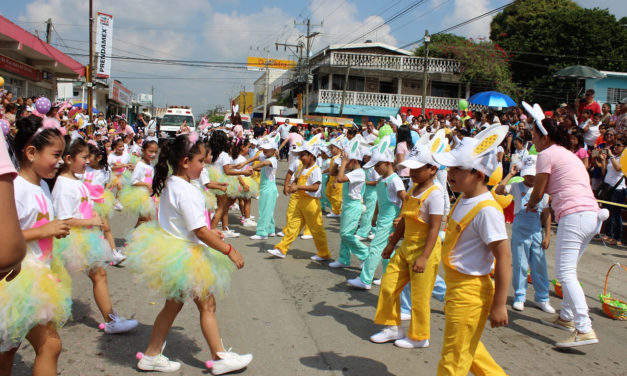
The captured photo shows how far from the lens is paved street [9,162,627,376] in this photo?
4039 mm

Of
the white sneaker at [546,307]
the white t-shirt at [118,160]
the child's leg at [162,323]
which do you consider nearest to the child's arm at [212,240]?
the child's leg at [162,323]

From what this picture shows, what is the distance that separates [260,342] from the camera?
14.6ft

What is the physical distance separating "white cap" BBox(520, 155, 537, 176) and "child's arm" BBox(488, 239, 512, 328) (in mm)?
3284

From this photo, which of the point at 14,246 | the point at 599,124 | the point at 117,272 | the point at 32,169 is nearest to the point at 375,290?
the point at 117,272

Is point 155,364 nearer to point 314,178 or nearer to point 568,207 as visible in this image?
point 568,207

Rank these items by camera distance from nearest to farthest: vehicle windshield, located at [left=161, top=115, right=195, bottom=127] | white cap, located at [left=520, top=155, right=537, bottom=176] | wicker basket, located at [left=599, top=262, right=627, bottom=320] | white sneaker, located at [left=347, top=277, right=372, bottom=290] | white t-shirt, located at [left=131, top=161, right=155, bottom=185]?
wicker basket, located at [left=599, top=262, right=627, bottom=320]
white cap, located at [left=520, top=155, right=537, bottom=176]
white sneaker, located at [left=347, top=277, right=372, bottom=290]
white t-shirt, located at [left=131, top=161, right=155, bottom=185]
vehicle windshield, located at [left=161, top=115, right=195, bottom=127]

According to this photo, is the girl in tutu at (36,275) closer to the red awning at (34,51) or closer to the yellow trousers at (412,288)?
the yellow trousers at (412,288)

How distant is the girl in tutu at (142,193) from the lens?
282 inches

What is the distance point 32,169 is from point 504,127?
121 inches

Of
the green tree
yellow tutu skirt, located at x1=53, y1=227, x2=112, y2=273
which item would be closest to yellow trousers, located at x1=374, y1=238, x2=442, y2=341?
yellow tutu skirt, located at x1=53, y1=227, x2=112, y2=273

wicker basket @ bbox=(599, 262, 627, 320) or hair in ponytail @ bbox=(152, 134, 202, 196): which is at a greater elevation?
hair in ponytail @ bbox=(152, 134, 202, 196)

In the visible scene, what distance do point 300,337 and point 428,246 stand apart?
1528mm

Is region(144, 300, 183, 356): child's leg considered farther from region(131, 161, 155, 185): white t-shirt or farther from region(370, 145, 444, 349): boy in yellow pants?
region(131, 161, 155, 185): white t-shirt

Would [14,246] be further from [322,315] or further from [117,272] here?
[117,272]
